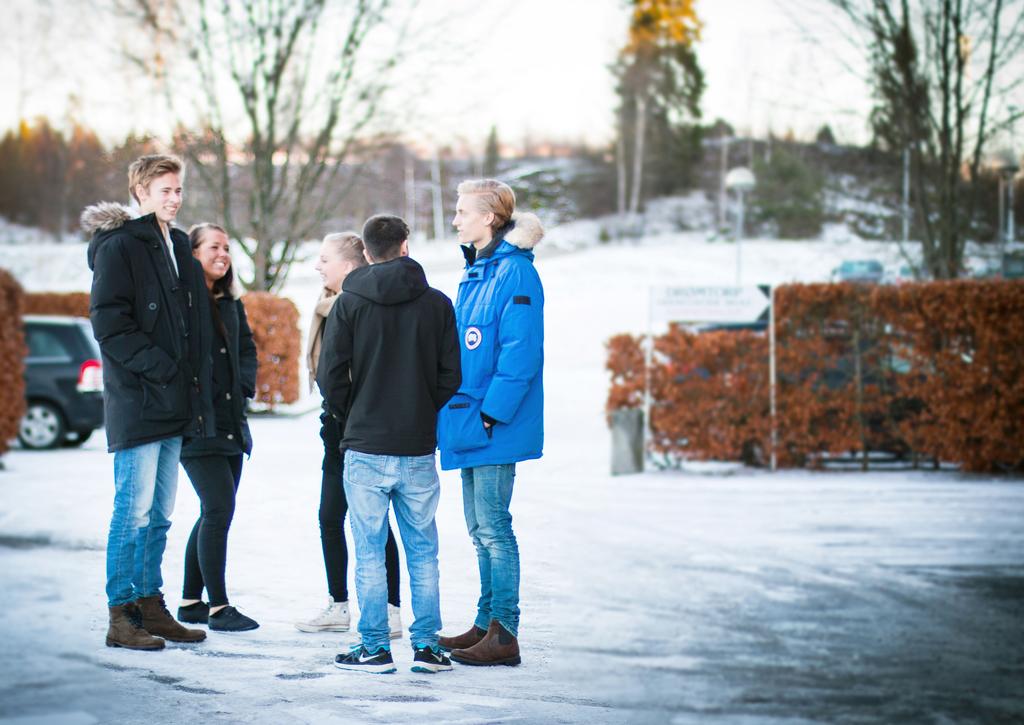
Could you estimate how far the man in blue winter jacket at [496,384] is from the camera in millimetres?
4945

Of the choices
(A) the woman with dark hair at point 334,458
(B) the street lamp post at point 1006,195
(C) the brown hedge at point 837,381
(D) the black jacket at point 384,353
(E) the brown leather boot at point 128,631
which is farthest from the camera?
(B) the street lamp post at point 1006,195

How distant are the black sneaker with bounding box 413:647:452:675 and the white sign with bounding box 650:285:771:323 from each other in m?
8.73

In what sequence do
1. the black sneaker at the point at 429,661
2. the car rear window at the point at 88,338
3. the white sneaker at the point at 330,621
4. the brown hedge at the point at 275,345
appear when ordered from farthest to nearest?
the brown hedge at the point at 275,345 → the car rear window at the point at 88,338 → the white sneaker at the point at 330,621 → the black sneaker at the point at 429,661

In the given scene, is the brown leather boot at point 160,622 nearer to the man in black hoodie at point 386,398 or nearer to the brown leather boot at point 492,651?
the man in black hoodie at point 386,398

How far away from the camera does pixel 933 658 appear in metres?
7.07

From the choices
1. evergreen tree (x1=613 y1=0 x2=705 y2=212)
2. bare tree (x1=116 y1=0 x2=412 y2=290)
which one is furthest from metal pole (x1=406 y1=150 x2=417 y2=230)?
evergreen tree (x1=613 y1=0 x2=705 y2=212)

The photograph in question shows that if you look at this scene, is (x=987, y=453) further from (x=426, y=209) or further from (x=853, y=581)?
(x=426, y=209)

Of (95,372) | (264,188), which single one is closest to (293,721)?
(95,372)

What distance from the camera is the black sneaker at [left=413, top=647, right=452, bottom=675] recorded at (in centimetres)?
504

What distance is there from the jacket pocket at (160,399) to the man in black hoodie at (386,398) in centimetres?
70

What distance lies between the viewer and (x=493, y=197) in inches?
202

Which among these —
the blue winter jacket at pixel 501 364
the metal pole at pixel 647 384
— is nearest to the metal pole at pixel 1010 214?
the metal pole at pixel 647 384

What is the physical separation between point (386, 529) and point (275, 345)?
580 inches

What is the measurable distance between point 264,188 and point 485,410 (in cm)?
1628
